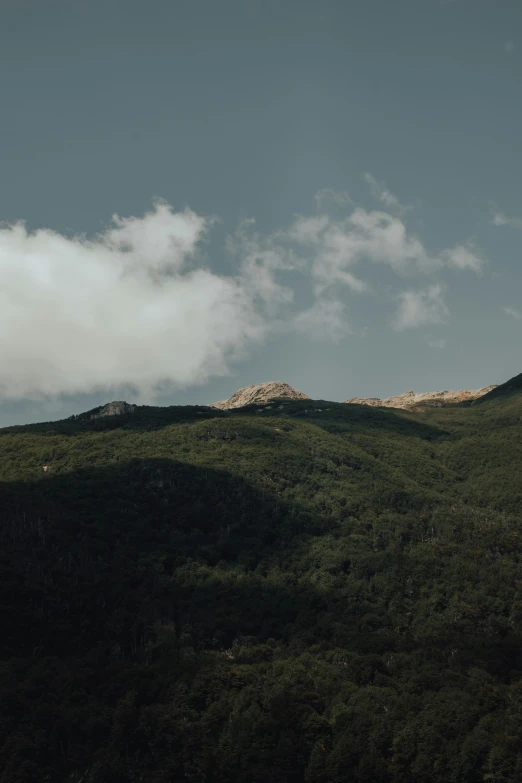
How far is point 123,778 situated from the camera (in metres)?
94.4

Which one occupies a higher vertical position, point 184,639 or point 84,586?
point 84,586


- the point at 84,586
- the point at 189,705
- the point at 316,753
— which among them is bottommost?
the point at 316,753

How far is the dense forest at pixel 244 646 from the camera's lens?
96938 mm

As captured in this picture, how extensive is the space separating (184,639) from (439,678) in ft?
173

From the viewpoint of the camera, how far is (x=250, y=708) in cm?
10738

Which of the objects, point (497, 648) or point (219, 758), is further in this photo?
point (497, 648)

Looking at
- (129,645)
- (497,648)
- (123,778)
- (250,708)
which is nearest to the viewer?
(123,778)

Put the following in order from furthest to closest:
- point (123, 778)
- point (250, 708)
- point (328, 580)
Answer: point (328, 580), point (250, 708), point (123, 778)

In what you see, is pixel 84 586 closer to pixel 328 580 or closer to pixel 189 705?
pixel 189 705

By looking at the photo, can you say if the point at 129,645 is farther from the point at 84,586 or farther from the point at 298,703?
the point at 298,703

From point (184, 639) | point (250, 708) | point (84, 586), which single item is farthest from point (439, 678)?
point (84, 586)

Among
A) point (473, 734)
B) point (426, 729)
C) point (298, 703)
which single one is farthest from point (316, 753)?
point (473, 734)

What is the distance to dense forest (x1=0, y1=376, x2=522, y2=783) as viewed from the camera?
318 feet

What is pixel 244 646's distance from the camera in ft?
445
